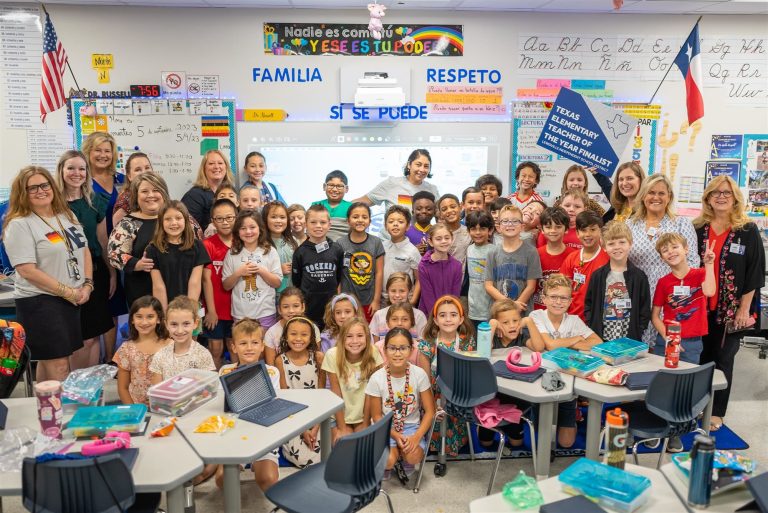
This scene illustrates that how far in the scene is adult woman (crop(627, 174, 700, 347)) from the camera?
405 cm

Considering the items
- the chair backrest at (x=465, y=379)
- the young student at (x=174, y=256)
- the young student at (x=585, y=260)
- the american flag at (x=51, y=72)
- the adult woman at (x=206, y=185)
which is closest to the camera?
the chair backrest at (x=465, y=379)

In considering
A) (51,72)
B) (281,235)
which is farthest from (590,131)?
(51,72)

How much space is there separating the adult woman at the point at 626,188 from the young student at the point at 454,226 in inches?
44.6

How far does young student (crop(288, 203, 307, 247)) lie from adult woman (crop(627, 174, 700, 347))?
229 cm

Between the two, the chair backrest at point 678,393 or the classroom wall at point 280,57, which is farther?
the classroom wall at point 280,57

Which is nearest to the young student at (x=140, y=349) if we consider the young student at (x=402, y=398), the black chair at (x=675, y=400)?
the young student at (x=402, y=398)

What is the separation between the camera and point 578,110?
5.07 metres

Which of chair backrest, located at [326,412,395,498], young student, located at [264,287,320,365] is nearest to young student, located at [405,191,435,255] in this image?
young student, located at [264,287,320,365]

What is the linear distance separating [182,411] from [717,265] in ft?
11.4

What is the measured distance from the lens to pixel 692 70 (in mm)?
5512

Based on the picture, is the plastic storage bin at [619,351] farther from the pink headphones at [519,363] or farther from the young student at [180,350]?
the young student at [180,350]

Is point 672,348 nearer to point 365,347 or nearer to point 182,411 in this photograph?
point 365,347

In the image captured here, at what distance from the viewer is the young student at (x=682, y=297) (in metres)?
3.79

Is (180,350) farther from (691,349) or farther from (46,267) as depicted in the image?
(691,349)
